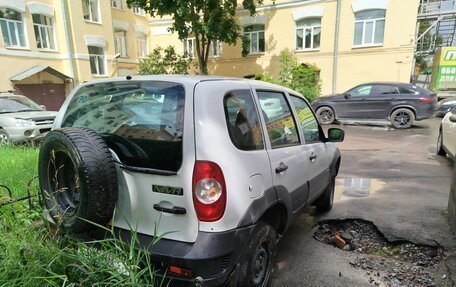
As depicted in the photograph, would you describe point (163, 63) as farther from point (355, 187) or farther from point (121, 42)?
point (355, 187)

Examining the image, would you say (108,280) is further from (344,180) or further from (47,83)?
(47,83)

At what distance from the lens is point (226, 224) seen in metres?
2.00

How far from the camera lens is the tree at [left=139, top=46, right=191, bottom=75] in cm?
1941

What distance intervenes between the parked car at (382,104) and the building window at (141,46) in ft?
51.6

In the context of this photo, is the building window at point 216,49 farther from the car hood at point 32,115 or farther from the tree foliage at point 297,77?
the car hood at point 32,115

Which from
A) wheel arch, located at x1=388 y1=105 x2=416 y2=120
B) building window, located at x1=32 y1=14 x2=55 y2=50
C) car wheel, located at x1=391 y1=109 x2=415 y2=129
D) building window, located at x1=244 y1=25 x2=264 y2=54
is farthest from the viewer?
building window, located at x1=244 y1=25 x2=264 y2=54

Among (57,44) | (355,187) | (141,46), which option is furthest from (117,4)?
→ (355,187)

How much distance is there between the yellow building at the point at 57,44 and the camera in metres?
14.9

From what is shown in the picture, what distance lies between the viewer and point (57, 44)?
17250mm

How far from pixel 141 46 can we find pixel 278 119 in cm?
2314

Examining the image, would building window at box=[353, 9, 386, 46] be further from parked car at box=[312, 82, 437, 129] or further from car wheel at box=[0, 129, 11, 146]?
car wheel at box=[0, 129, 11, 146]

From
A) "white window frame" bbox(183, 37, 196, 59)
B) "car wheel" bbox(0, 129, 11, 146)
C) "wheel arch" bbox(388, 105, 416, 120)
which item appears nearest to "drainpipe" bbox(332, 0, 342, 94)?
"wheel arch" bbox(388, 105, 416, 120)

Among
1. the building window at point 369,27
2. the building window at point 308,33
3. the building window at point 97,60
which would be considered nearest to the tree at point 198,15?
the building window at point 97,60

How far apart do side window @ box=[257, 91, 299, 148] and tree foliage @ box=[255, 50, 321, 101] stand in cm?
1353
